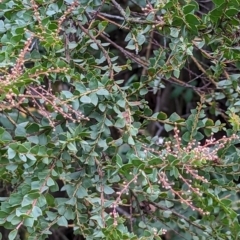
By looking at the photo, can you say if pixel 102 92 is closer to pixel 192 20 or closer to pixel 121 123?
pixel 121 123

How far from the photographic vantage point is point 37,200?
821 millimetres

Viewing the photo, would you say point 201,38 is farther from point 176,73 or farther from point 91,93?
point 91,93

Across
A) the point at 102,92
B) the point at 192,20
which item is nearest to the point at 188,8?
the point at 192,20

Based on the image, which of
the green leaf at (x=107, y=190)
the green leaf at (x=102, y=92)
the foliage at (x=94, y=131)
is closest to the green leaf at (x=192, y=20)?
the foliage at (x=94, y=131)

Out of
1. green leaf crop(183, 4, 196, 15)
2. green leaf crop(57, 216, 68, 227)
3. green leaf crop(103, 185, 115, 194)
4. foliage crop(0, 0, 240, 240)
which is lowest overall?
green leaf crop(57, 216, 68, 227)

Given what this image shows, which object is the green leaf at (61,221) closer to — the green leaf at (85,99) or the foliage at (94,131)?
the foliage at (94,131)

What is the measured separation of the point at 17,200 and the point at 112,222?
155mm

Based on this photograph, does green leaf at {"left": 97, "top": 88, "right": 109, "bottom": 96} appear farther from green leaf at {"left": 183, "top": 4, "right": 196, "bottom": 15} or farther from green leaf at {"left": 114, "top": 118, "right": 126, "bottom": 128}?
green leaf at {"left": 183, "top": 4, "right": 196, "bottom": 15}

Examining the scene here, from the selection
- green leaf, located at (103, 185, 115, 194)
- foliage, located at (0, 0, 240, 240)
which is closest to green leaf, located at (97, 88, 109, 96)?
foliage, located at (0, 0, 240, 240)

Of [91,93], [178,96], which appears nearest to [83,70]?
[91,93]

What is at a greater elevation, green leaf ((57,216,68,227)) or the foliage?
the foliage

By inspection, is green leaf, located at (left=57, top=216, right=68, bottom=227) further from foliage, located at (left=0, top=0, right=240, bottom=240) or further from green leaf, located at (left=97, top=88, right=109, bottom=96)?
green leaf, located at (left=97, top=88, right=109, bottom=96)

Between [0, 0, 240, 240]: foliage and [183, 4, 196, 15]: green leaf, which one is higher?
[183, 4, 196, 15]: green leaf

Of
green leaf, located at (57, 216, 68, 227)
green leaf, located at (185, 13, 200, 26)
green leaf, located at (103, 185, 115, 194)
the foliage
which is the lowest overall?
green leaf, located at (57, 216, 68, 227)
